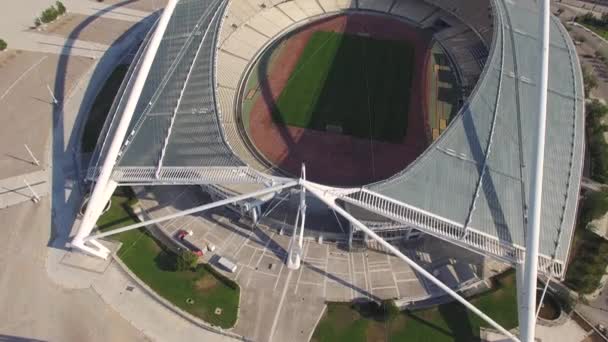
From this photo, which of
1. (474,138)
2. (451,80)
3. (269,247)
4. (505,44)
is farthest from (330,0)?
(269,247)

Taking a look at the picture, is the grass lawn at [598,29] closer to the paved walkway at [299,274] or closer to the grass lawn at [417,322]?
the paved walkway at [299,274]

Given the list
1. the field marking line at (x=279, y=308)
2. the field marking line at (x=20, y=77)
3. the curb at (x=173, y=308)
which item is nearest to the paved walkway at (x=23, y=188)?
the curb at (x=173, y=308)

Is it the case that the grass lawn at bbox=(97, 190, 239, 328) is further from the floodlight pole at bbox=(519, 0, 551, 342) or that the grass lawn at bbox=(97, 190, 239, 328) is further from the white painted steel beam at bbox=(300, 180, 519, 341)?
the floodlight pole at bbox=(519, 0, 551, 342)

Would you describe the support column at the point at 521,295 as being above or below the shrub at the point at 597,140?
below

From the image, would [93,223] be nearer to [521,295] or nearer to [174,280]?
[174,280]

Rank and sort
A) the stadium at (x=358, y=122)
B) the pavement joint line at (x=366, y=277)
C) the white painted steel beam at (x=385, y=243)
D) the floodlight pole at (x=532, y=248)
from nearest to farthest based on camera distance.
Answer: the floodlight pole at (x=532, y=248), the white painted steel beam at (x=385, y=243), the stadium at (x=358, y=122), the pavement joint line at (x=366, y=277)

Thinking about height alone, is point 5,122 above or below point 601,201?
above

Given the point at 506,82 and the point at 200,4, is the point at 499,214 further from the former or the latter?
the point at 200,4

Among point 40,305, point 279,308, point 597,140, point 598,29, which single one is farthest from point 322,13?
point 40,305
